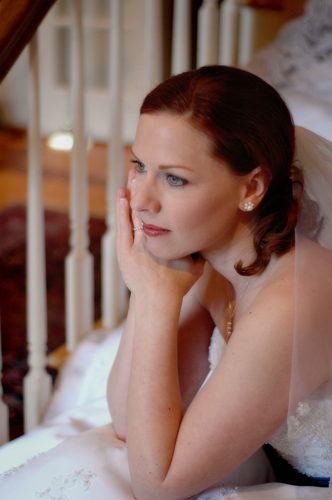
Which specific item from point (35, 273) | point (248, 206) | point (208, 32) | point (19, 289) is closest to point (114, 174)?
point (35, 273)

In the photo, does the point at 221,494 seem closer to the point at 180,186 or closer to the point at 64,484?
the point at 64,484

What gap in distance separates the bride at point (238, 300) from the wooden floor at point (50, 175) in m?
2.36

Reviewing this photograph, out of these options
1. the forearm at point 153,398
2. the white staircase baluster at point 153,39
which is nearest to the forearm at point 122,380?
the forearm at point 153,398

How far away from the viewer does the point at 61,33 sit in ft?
16.0

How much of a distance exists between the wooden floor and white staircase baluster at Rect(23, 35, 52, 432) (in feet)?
6.32

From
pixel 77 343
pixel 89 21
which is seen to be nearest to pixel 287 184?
pixel 77 343

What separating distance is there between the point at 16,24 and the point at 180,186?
0.48 meters

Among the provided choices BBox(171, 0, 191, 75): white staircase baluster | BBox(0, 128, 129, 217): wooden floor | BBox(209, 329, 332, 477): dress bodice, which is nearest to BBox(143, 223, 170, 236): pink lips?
BBox(209, 329, 332, 477): dress bodice

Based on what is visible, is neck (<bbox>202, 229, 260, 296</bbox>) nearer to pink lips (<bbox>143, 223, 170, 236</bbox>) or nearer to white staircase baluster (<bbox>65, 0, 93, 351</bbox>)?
pink lips (<bbox>143, 223, 170, 236</bbox>)

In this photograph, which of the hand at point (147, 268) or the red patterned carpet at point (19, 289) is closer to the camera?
the hand at point (147, 268)

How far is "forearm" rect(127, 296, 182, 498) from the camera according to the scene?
965 mm

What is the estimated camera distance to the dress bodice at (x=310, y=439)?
3.39 feet

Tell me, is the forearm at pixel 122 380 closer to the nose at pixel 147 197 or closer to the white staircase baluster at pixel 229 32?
the nose at pixel 147 197

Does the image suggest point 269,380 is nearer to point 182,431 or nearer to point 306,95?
point 182,431
